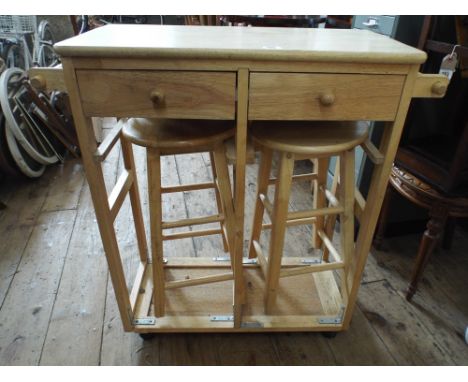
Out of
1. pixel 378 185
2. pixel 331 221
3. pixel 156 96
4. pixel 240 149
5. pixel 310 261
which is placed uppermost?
pixel 156 96

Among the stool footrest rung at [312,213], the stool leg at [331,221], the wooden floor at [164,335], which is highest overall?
the stool footrest rung at [312,213]

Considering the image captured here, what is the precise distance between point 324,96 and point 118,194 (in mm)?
657

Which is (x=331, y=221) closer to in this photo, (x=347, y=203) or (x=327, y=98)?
(x=347, y=203)

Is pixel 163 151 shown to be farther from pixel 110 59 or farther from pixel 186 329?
pixel 186 329

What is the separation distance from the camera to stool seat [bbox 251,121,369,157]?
2.90 feet

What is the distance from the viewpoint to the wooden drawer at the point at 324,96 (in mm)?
763

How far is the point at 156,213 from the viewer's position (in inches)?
38.9

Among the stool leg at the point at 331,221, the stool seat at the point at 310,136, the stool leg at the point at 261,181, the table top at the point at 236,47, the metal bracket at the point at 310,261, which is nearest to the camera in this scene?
the table top at the point at 236,47

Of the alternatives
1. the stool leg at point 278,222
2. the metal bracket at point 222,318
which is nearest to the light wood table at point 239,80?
the stool leg at point 278,222

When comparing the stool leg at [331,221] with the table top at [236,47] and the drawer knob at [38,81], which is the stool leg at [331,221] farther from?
the drawer knob at [38,81]

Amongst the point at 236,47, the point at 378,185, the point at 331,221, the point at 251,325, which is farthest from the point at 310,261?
the point at 236,47

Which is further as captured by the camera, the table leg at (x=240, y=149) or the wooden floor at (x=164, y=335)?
the wooden floor at (x=164, y=335)

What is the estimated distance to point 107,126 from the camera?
3051mm

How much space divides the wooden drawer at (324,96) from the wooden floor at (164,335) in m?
0.84
